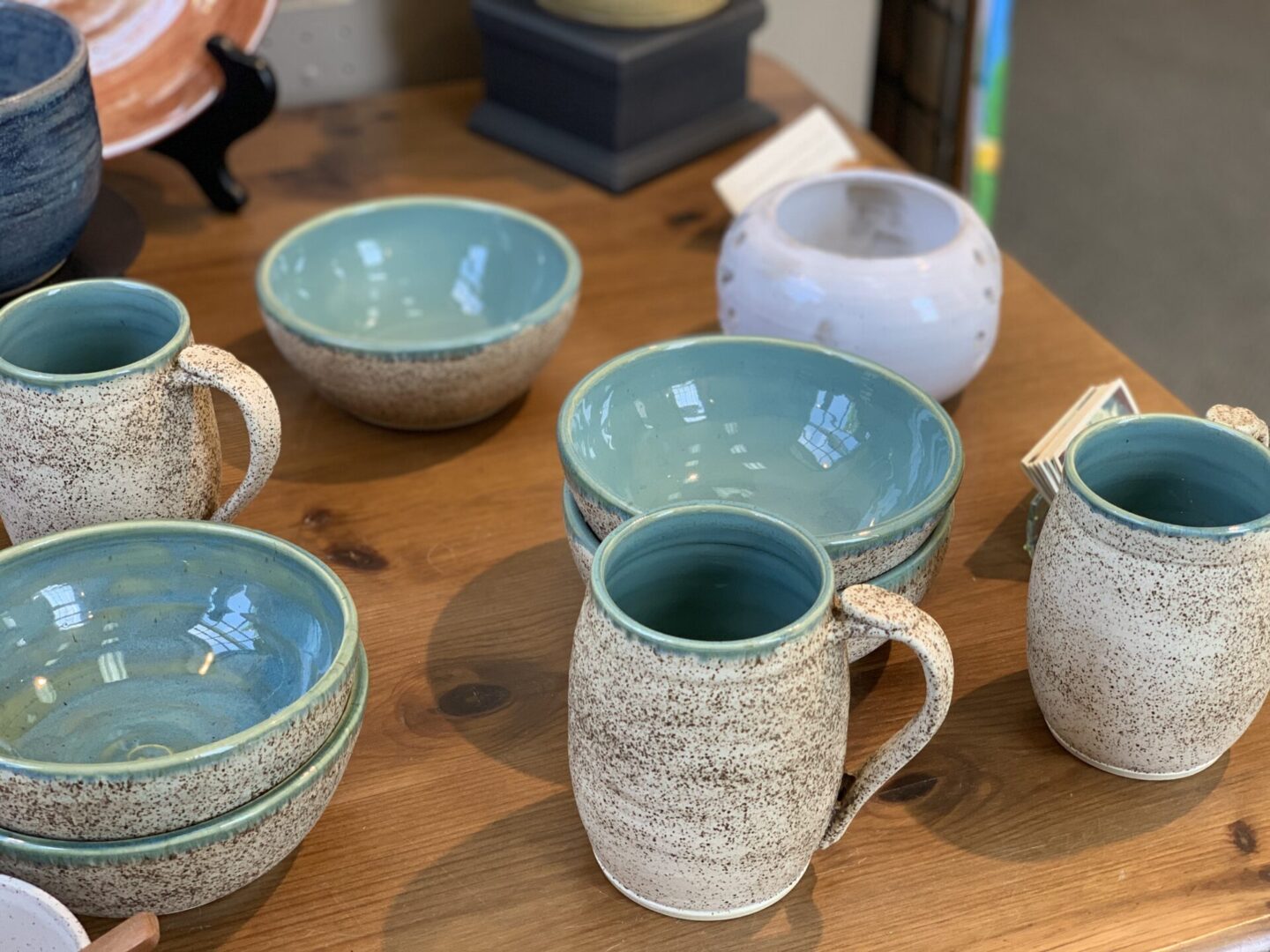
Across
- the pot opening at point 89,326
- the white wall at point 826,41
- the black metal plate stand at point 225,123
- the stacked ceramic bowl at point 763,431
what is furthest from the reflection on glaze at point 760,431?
the white wall at point 826,41

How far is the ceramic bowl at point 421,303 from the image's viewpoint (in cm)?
78

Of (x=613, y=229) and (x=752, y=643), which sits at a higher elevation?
(x=752, y=643)

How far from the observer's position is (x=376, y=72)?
1290mm

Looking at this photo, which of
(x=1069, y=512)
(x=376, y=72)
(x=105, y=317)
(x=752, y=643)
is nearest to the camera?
(x=752, y=643)

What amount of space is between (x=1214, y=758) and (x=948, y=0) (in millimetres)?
988

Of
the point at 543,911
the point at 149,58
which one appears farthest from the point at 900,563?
the point at 149,58

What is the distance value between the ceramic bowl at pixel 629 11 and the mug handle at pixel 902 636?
27.5 inches

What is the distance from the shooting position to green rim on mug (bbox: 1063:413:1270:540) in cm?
53

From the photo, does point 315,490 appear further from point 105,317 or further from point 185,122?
point 185,122

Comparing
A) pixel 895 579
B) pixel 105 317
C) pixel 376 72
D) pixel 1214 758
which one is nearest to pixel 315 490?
pixel 105 317

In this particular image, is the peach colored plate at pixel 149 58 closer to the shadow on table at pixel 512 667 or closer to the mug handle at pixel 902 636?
the shadow on table at pixel 512 667

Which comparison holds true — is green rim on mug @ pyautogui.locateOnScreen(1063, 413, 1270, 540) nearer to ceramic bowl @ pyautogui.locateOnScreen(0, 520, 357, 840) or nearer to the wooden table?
the wooden table

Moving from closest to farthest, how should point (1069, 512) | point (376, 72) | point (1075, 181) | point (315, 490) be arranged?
point (1069, 512)
point (315, 490)
point (376, 72)
point (1075, 181)

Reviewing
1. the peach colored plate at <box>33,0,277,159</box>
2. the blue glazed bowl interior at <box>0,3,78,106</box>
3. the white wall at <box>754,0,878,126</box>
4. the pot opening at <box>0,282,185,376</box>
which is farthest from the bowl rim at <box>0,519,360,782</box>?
the white wall at <box>754,0,878,126</box>
